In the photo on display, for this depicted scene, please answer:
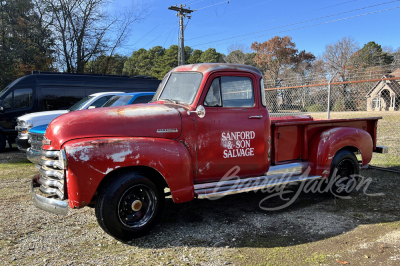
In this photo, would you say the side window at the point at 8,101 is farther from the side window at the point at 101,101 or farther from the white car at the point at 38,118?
the side window at the point at 101,101

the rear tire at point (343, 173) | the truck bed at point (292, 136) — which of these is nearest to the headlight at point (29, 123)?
the truck bed at point (292, 136)

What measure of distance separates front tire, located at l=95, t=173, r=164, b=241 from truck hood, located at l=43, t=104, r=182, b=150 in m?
0.52

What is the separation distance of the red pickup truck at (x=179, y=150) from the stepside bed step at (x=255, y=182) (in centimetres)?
2

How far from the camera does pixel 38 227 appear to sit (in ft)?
13.2

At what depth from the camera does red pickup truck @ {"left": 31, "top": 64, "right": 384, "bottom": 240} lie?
11.0 feet

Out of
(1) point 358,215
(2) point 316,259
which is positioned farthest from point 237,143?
(1) point 358,215

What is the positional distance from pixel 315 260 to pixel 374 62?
1931 inches

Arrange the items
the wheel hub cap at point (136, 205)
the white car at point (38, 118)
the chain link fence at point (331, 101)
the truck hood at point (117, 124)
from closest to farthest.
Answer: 1. the truck hood at point (117, 124)
2. the wheel hub cap at point (136, 205)
3. the white car at point (38, 118)
4. the chain link fence at point (331, 101)

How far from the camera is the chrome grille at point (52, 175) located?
11.0 ft

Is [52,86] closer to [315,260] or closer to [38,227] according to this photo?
[38,227]

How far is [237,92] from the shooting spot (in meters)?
4.40

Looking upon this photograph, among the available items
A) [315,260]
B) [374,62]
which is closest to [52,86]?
[315,260]

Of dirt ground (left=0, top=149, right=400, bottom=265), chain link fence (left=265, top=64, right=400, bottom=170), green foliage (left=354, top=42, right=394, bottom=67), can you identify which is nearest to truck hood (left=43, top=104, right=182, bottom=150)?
dirt ground (left=0, top=149, right=400, bottom=265)

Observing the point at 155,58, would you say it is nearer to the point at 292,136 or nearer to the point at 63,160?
the point at 292,136
